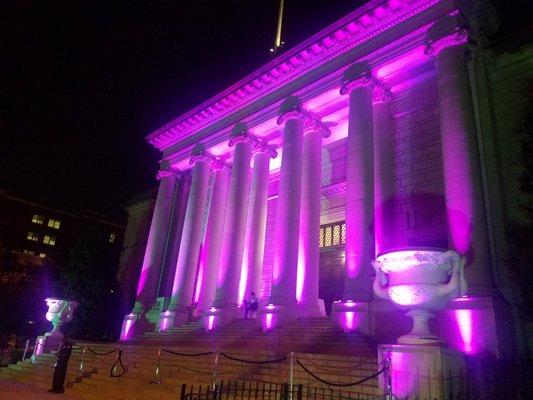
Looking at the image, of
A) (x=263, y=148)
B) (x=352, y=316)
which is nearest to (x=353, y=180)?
(x=352, y=316)

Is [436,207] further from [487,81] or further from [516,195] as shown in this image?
[487,81]

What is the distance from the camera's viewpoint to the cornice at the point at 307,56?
19.7 meters

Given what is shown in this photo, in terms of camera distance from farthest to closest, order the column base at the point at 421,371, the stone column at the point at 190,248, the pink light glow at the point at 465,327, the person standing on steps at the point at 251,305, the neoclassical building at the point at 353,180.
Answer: the stone column at the point at 190,248
the person standing on steps at the point at 251,305
the neoclassical building at the point at 353,180
the pink light glow at the point at 465,327
the column base at the point at 421,371

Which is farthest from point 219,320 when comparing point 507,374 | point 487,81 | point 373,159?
point 487,81

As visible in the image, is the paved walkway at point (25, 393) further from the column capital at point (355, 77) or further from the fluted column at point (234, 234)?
the column capital at point (355, 77)

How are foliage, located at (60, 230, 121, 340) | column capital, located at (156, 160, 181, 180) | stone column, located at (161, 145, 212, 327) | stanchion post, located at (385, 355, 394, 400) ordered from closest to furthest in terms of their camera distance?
stanchion post, located at (385, 355, 394, 400)
stone column, located at (161, 145, 212, 327)
foliage, located at (60, 230, 121, 340)
column capital, located at (156, 160, 181, 180)

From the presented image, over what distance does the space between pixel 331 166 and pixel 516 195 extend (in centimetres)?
1184

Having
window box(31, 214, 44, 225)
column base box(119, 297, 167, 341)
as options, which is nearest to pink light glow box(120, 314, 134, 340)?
column base box(119, 297, 167, 341)

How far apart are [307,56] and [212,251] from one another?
1266 centimetres

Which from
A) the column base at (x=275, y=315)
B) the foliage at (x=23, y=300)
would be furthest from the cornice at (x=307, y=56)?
the foliage at (x=23, y=300)

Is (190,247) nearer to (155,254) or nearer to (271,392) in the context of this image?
(155,254)

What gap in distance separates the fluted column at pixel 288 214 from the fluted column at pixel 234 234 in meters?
3.45

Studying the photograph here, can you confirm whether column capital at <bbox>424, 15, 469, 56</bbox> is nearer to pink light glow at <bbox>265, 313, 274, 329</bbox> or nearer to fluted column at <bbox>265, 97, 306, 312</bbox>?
fluted column at <bbox>265, 97, 306, 312</bbox>

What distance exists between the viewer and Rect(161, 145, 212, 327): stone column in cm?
2513
